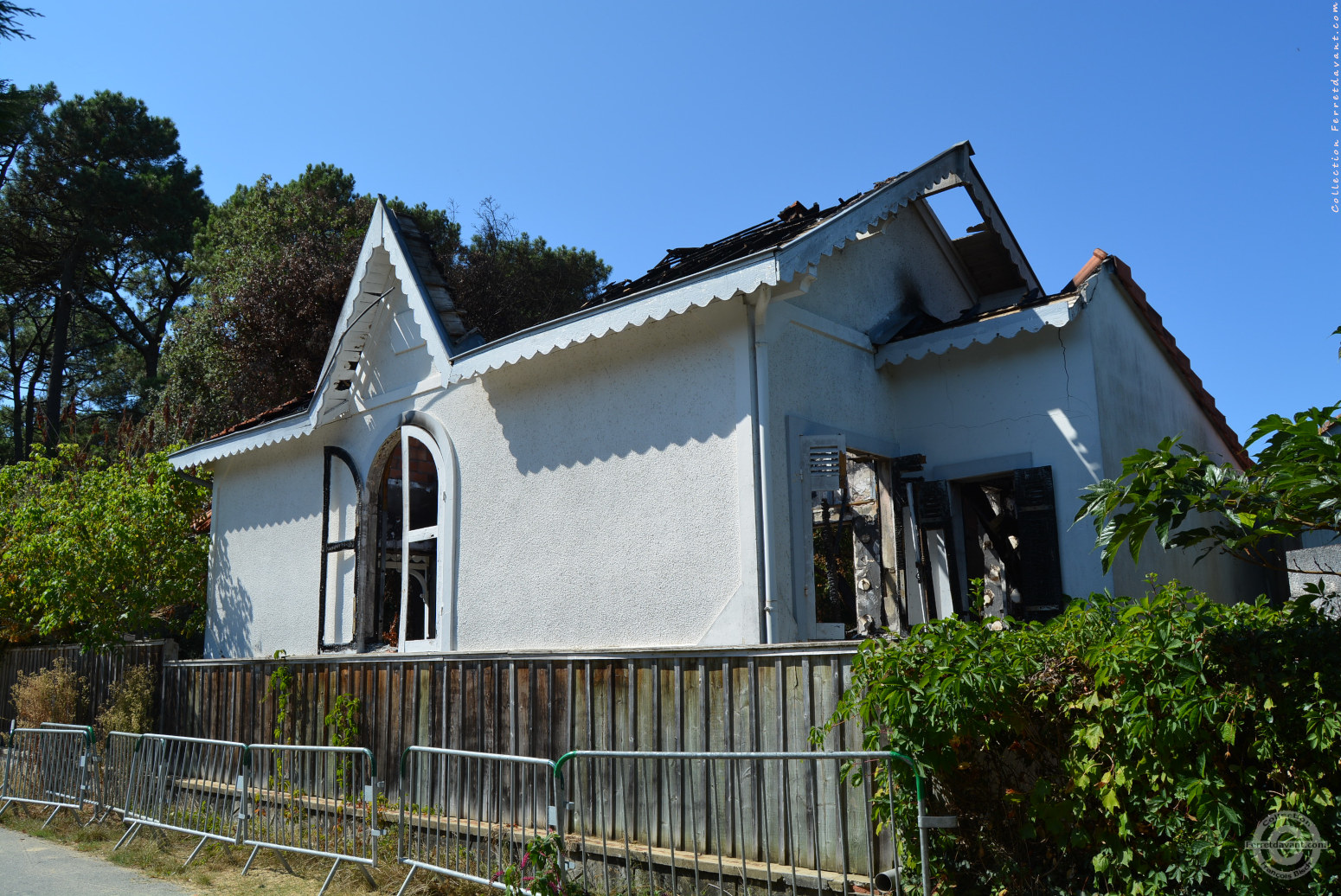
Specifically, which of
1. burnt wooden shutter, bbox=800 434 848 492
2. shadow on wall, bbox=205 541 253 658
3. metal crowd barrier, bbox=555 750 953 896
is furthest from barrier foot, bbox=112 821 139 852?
burnt wooden shutter, bbox=800 434 848 492

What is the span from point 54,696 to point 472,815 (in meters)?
8.10

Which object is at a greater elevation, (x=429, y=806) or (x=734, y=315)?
(x=734, y=315)

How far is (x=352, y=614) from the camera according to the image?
37.7 ft

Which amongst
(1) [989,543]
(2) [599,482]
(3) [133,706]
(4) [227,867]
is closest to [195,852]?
(4) [227,867]

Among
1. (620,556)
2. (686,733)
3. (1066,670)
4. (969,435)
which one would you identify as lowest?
(686,733)

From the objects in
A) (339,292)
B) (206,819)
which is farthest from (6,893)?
(339,292)

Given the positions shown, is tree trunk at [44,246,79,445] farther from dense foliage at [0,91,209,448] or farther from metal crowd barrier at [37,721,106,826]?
metal crowd barrier at [37,721,106,826]

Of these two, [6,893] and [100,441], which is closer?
[6,893]

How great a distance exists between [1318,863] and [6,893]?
8.44 meters

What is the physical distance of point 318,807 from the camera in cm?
829

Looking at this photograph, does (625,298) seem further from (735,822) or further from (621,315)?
(735,822)

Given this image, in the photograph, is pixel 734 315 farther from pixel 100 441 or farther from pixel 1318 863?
pixel 100 441

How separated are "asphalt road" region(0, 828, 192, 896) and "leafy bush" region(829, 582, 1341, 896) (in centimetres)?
591

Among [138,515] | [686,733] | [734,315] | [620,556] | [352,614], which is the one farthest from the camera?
[138,515]
